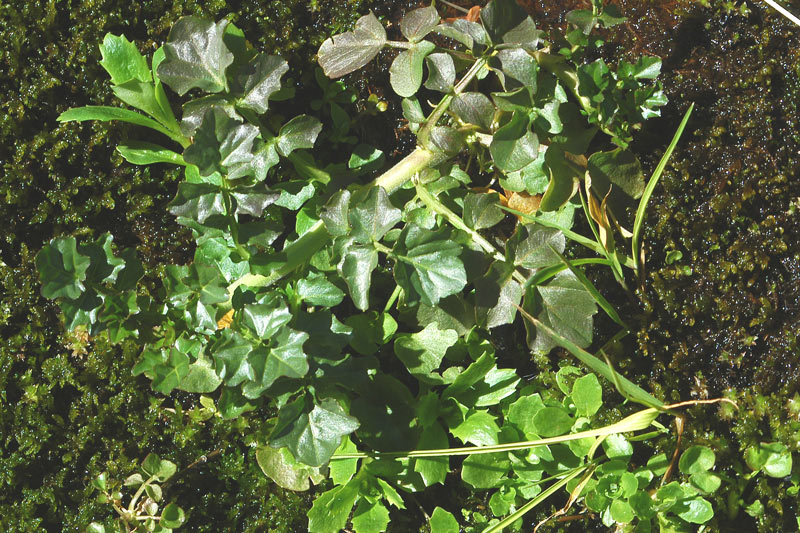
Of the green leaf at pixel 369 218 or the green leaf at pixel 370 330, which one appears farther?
the green leaf at pixel 370 330

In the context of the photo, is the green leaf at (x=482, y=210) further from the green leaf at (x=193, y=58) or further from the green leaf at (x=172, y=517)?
the green leaf at (x=172, y=517)

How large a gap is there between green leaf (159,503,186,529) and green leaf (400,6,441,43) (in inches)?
51.6

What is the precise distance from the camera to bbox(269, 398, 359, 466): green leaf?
1.50 metres

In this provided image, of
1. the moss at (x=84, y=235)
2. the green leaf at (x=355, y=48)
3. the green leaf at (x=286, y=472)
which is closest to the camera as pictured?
the green leaf at (x=355, y=48)

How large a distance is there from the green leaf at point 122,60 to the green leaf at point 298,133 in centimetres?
43

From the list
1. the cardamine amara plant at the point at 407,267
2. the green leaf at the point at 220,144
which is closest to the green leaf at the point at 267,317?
the cardamine amara plant at the point at 407,267

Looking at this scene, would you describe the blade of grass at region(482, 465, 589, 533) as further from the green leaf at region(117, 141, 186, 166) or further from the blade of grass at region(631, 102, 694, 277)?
the green leaf at region(117, 141, 186, 166)

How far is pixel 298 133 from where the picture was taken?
1653mm

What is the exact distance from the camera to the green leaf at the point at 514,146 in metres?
1.61

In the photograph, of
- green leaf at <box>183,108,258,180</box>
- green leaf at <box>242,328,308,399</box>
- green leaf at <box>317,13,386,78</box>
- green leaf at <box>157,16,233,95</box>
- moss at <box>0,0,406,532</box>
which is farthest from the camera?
moss at <box>0,0,406,532</box>

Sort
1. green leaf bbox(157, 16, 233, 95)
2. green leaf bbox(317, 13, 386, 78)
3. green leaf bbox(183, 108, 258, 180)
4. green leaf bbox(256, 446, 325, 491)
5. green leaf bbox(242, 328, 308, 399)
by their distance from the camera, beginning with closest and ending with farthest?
green leaf bbox(242, 328, 308, 399)
green leaf bbox(183, 108, 258, 180)
green leaf bbox(157, 16, 233, 95)
green leaf bbox(317, 13, 386, 78)
green leaf bbox(256, 446, 325, 491)

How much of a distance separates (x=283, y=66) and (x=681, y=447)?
1.28 meters

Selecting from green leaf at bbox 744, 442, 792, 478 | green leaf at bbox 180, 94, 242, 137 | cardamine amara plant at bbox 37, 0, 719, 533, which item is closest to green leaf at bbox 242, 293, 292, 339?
cardamine amara plant at bbox 37, 0, 719, 533

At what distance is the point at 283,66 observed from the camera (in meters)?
1.58
